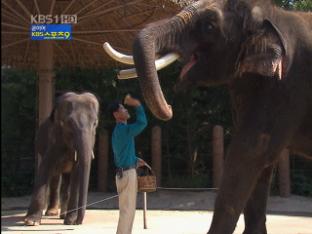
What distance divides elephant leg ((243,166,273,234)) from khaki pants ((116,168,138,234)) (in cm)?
115

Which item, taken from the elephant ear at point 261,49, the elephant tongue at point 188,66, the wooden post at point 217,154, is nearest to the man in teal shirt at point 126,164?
the elephant tongue at point 188,66

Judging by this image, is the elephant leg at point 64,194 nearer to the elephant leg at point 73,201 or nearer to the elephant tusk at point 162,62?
the elephant leg at point 73,201

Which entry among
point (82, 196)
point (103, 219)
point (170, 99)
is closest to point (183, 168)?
point (170, 99)

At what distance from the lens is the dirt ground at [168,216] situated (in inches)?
346

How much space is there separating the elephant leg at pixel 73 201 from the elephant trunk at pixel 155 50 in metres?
4.89

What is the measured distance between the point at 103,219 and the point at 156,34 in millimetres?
5877

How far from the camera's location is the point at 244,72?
17.0 ft

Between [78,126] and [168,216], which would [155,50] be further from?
[168,216]

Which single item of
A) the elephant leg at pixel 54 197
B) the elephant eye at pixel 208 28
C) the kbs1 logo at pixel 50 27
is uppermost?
the kbs1 logo at pixel 50 27

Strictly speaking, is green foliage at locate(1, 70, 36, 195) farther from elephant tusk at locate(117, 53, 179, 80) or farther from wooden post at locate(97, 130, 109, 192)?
elephant tusk at locate(117, 53, 179, 80)

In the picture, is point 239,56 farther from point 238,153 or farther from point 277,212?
point 277,212

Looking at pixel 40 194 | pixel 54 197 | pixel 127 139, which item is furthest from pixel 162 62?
pixel 54 197

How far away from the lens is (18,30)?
507 inches

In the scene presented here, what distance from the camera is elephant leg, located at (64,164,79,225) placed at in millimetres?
9336
